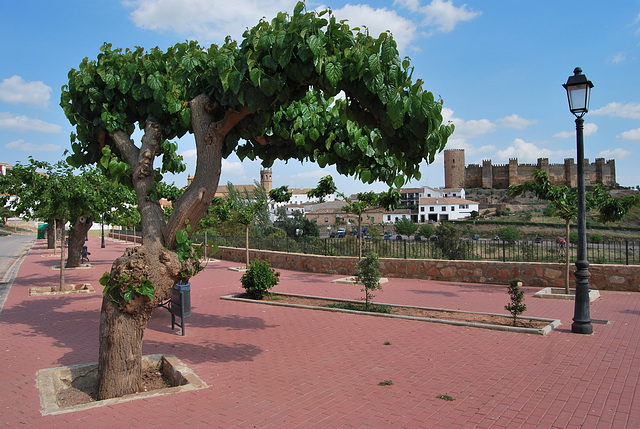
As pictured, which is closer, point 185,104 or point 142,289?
point 142,289

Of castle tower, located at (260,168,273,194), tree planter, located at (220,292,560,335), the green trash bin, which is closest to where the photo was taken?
tree planter, located at (220,292,560,335)

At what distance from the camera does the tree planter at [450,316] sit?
777 centimetres

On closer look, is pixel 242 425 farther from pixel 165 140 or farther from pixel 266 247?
pixel 266 247

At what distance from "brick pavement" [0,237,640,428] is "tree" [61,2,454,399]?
1.13m

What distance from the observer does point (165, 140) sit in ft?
21.9

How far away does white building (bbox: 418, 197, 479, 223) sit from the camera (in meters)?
86.7

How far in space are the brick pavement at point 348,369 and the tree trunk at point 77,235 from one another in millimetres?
7601

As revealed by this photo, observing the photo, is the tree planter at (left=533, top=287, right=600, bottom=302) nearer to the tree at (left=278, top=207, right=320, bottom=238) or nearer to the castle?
the tree at (left=278, top=207, right=320, bottom=238)

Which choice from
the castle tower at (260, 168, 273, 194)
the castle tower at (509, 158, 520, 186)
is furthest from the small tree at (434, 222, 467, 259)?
the castle tower at (260, 168, 273, 194)

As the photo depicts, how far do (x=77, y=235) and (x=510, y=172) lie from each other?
103m

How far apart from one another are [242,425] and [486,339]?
445 cm

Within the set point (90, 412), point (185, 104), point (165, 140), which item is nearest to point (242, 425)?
point (90, 412)

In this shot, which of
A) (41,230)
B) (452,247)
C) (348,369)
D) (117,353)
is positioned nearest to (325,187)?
(452,247)

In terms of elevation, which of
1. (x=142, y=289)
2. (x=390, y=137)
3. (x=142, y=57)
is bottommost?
(x=142, y=289)
